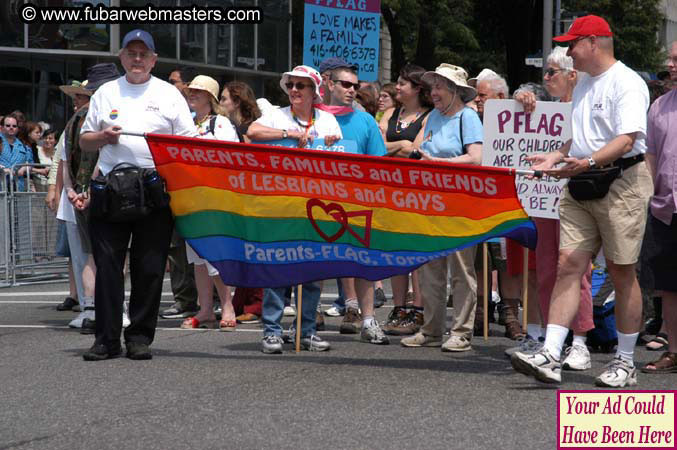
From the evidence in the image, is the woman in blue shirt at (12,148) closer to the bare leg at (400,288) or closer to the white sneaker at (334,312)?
the white sneaker at (334,312)

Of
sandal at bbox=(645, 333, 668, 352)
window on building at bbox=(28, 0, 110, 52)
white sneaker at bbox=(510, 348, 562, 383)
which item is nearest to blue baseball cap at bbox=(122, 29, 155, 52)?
white sneaker at bbox=(510, 348, 562, 383)

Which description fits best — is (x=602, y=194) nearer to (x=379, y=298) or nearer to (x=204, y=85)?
(x=204, y=85)

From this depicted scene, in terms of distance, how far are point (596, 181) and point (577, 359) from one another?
1.41 m

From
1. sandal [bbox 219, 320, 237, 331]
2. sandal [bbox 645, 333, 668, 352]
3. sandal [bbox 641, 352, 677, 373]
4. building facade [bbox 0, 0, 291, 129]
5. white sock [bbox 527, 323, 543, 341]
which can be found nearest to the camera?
sandal [bbox 641, 352, 677, 373]

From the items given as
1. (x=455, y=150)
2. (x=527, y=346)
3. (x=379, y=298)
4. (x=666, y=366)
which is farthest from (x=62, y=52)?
(x=666, y=366)

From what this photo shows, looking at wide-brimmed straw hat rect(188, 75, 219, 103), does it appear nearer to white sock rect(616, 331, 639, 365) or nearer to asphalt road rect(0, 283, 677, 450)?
asphalt road rect(0, 283, 677, 450)

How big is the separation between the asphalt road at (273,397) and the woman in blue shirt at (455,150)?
29 cm

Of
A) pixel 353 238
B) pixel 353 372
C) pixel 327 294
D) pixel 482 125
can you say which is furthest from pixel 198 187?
pixel 327 294

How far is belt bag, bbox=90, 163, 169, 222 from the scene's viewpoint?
8414mm

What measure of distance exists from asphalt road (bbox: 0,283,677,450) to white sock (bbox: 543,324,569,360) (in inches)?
8.8

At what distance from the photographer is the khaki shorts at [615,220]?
7.41 m

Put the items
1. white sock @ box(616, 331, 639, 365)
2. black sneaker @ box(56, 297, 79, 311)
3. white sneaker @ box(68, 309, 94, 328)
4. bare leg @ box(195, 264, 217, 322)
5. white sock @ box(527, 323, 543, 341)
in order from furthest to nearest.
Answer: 1. black sneaker @ box(56, 297, 79, 311)
2. bare leg @ box(195, 264, 217, 322)
3. white sneaker @ box(68, 309, 94, 328)
4. white sock @ box(527, 323, 543, 341)
5. white sock @ box(616, 331, 639, 365)

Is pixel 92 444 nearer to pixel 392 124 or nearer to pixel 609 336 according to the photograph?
pixel 609 336

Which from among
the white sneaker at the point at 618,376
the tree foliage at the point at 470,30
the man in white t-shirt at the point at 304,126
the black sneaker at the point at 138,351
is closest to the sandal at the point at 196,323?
the man in white t-shirt at the point at 304,126
